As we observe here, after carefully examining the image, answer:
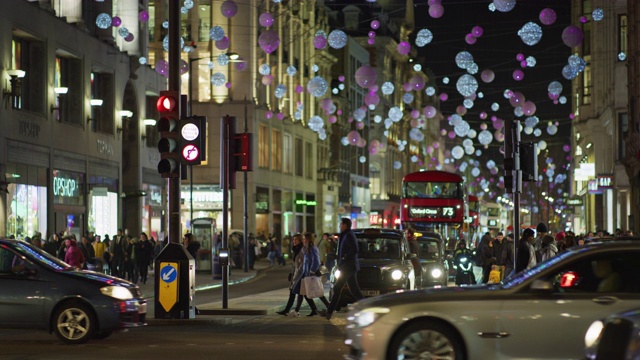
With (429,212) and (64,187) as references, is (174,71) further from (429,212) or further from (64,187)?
(429,212)

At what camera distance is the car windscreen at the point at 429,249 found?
3359 centimetres

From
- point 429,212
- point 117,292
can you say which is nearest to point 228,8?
point 429,212

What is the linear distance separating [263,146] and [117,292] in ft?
185

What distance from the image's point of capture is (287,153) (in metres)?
80.2

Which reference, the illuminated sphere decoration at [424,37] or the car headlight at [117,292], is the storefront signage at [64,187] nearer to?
the illuminated sphere decoration at [424,37]

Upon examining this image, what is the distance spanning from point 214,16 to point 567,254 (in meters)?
57.2


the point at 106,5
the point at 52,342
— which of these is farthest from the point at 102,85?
the point at 52,342

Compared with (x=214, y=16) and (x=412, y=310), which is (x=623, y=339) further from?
(x=214, y=16)

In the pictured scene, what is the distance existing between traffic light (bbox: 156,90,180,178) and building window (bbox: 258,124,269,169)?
5095 centimetres

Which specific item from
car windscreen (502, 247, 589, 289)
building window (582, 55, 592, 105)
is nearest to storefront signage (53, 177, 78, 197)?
car windscreen (502, 247, 589, 289)

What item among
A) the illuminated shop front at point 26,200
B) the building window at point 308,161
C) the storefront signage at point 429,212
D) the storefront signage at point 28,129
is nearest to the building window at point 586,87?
the building window at point 308,161

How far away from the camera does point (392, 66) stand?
12700cm

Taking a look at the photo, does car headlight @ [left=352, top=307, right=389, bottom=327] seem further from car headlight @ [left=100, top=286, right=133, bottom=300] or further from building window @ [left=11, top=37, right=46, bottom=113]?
building window @ [left=11, top=37, right=46, bottom=113]

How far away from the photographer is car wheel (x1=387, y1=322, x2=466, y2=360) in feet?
40.9
